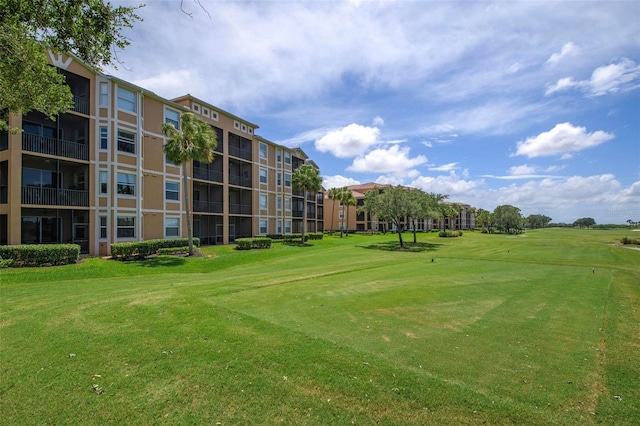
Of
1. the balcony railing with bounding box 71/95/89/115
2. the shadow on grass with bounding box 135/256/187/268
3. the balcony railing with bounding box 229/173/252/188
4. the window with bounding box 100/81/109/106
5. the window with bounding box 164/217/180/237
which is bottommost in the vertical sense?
the shadow on grass with bounding box 135/256/187/268

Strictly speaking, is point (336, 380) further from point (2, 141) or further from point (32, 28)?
point (2, 141)

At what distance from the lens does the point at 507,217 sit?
9312 centimetres

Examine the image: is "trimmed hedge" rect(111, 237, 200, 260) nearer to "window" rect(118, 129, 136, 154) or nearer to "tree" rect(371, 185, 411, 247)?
"window" rect(118, 129, 136, 154)

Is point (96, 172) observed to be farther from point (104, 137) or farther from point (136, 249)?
point (136, 249)

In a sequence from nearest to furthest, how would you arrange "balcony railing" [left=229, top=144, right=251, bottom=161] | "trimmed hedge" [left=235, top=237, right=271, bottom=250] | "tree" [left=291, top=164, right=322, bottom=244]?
1. "trimmed hedge" [left=235, top=237, right=271, bottom=250]
2. "balcony railing" [left=229, top=144, right=251, bottom=161]
3. "tree" [left=291, top=164, right=322, bottom=244]

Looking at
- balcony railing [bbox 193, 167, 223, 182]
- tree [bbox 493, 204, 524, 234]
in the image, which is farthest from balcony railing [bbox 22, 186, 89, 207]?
tree [bbox 493, 204, 524, 234]

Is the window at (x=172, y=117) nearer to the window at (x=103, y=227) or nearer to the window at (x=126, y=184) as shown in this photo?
Result: the window at (x=126, y=184)

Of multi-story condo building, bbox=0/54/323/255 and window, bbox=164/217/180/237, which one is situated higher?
multi-story condo building, bbox=0/54/323/255

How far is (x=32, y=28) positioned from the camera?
786cm

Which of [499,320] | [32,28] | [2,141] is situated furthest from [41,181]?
[499,320]

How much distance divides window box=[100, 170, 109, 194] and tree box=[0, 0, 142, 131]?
17.9 meters

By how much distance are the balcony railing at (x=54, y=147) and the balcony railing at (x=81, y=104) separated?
2420 millimetres

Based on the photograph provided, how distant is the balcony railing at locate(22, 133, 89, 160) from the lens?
2153 cm

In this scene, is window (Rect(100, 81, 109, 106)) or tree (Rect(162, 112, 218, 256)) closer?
window (Rect(100, 81, 109, 106))
